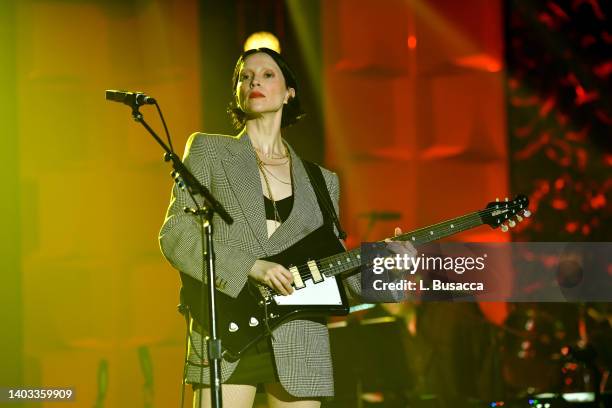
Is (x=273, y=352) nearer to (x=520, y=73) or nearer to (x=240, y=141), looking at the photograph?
(x=240, y=141)

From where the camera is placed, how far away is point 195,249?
2789 mm

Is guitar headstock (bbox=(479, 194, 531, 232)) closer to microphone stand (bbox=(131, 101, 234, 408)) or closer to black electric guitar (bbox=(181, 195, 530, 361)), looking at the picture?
black electric guitar (bbox=(181, 195, 530, 361))

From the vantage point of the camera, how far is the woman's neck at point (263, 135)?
3166 millimetres

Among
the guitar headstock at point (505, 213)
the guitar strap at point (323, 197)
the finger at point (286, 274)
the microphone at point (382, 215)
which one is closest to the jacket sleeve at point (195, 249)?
the finger at point (286, 274)

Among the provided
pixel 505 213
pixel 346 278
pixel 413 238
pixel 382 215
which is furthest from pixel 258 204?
pixel 382 215

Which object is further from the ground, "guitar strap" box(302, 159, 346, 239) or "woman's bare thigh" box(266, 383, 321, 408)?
"guitar strap" box(302, 159, 346, 239)

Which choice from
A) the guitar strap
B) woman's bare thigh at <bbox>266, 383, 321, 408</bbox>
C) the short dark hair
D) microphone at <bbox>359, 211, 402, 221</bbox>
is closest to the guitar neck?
the guitar strap

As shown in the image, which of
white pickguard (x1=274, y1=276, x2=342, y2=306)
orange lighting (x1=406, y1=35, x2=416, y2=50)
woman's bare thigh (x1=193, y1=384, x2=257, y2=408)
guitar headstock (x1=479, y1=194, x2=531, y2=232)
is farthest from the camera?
orange lighting (x1=406, y1=35, x2=416, y2=50)

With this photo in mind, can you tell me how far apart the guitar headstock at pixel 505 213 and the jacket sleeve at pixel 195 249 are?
1.25 meters

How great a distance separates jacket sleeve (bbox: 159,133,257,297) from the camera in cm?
278

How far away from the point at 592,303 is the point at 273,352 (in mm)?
4133

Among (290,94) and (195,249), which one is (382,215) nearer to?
(290,94)

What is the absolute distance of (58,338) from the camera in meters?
5.37

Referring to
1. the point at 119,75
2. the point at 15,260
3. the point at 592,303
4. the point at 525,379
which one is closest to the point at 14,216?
the point at 15,260
